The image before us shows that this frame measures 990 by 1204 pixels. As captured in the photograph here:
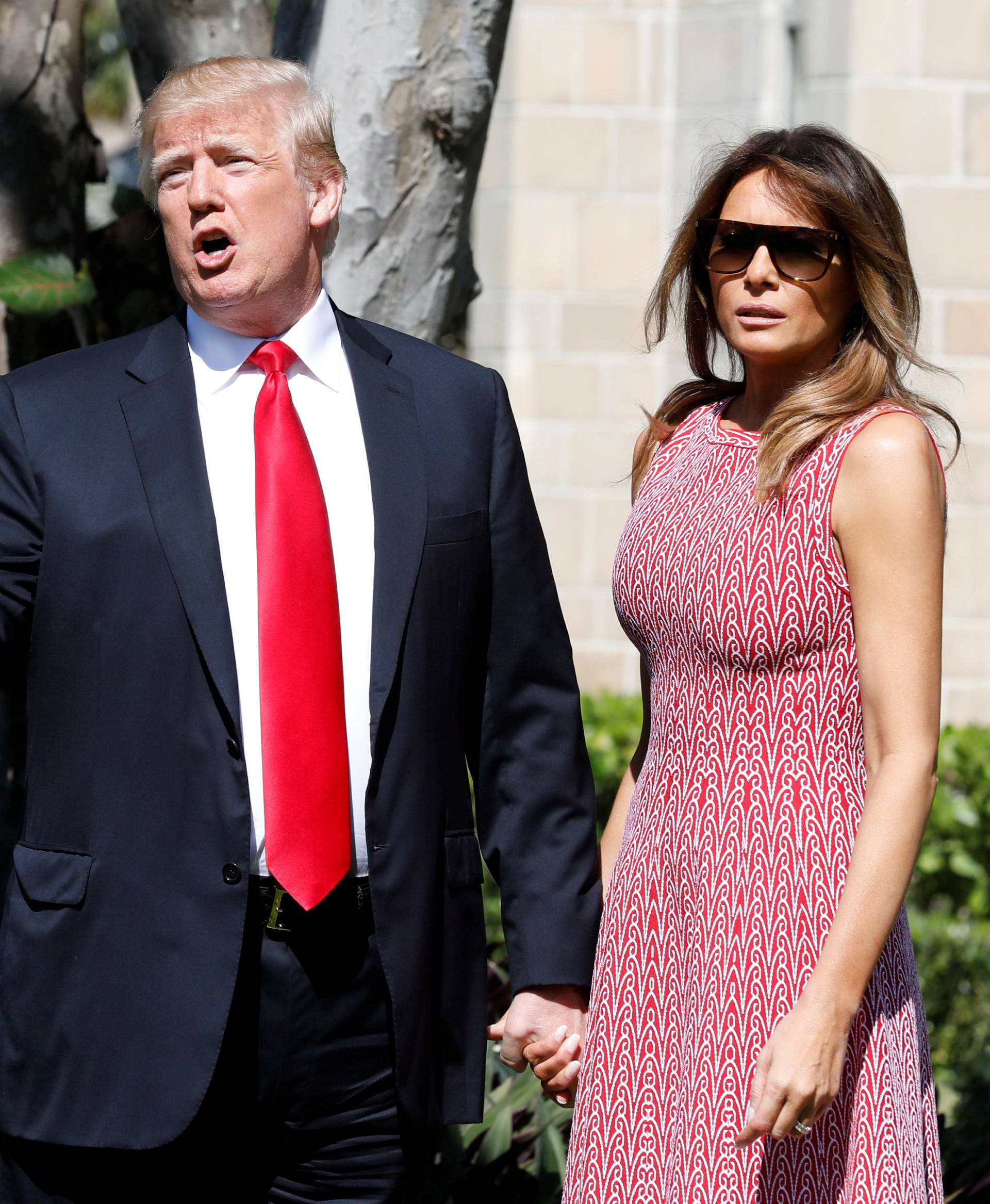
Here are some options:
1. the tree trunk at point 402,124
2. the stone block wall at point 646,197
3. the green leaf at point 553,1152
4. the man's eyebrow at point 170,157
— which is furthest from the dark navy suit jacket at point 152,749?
→ the stone block wall at point 646,197

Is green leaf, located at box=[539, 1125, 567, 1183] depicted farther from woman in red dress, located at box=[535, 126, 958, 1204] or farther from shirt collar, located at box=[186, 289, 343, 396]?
shirt collar, located at box=[186, 289, 343, 396]

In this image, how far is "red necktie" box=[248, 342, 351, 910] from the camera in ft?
A: 6.81

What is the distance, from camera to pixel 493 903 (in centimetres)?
553

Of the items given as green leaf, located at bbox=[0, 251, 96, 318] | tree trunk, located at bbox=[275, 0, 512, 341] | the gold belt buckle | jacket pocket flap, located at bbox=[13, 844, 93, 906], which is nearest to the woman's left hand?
the gold belt buckle

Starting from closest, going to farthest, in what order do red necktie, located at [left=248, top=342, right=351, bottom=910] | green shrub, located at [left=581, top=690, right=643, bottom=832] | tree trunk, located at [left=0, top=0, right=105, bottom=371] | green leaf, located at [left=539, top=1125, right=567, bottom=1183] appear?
red necktie, located at [left=248, top=342, right=351, bottom=910] < green leaf, located at [left=539, top=1125, right=567, bottom=1183] < tree trunk, located at [left=0, top=0, right=105, bottom=371] < green shrub, located at [left=581, top=690, right=643, bottom=832]

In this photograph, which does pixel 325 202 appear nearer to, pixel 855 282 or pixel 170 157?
pixel 170 157

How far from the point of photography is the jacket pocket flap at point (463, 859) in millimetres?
2287

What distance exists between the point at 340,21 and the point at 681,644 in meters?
1.42

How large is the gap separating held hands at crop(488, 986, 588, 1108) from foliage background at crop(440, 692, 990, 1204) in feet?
2.36

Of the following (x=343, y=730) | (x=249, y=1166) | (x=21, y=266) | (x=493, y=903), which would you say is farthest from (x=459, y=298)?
(x=493, y=903)

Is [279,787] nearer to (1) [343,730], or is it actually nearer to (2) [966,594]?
(1) [343,730]

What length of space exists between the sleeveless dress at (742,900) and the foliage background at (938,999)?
0.85 metres

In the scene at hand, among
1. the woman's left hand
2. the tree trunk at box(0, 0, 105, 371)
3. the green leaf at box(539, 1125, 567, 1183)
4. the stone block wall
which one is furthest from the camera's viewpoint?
the stone block wall

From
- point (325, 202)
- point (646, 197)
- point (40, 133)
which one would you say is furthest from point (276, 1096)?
point (646, 197)
